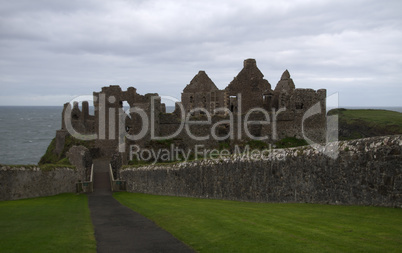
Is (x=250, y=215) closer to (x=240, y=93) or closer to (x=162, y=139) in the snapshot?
(x=162, y=139)

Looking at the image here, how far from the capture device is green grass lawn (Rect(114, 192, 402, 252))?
896 cm

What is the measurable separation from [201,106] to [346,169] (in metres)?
27.5

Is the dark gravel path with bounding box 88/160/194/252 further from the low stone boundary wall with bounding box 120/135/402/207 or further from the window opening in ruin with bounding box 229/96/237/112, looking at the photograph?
the window opening in ruin with bounding box 229/96/237/112

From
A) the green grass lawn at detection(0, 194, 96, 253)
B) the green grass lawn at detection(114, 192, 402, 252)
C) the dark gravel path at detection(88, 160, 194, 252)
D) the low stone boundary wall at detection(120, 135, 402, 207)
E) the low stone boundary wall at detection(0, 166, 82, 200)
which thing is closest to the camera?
the green grass lawn at detection(114, 192, 402, 252)

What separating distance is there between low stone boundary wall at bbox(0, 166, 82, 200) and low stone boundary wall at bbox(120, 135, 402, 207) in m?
8.57

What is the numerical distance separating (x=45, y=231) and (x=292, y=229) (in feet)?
22.1

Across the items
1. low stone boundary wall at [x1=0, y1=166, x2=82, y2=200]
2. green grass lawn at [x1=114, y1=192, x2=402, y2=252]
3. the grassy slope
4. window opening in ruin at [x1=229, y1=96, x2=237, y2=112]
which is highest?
window opening in ruin at [x1=229, y1=96, x2=237, y2=112]

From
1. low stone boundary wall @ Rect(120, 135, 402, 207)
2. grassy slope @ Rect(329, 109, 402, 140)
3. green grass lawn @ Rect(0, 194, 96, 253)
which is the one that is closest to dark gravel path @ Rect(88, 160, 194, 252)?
green grass lawn @ Rect(0, 194, 96, 253)

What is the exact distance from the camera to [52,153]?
53438 mm

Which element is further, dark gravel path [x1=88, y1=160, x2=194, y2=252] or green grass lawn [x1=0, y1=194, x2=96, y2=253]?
dark gravel path [x1=88, y1=160, x2=194, y2=252]

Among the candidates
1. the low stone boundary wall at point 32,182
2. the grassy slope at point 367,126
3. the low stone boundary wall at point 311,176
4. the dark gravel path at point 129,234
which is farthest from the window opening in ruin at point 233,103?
the dark gravel path at point 129,234

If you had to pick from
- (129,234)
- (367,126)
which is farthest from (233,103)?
(129,234)

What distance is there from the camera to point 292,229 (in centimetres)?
1056

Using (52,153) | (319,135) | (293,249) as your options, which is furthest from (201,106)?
(293,249)
